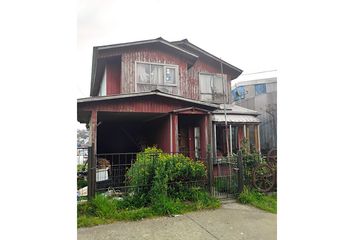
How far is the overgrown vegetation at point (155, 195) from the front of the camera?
290 cm

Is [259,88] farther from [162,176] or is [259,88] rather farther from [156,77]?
→ [162,176]

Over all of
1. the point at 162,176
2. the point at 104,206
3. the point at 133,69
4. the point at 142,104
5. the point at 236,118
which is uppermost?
the point at 133,69

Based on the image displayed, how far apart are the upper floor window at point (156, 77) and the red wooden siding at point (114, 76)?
2.32 feet

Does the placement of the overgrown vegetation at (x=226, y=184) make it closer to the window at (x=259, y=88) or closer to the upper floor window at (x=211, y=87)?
the upper floor window at (x=211, y=87)

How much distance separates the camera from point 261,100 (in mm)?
7652

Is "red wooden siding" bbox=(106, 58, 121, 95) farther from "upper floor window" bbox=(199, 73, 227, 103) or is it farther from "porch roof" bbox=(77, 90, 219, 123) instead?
"upper floor window" bbox=(199, 73, 227, 103)

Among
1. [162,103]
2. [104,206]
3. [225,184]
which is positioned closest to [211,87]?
[162,103]

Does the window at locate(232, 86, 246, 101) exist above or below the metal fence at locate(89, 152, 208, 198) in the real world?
above

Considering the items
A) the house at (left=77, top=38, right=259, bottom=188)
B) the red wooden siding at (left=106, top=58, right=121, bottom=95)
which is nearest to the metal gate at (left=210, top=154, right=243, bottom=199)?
the house at (left=77, top=38, right=259, bottom=188)

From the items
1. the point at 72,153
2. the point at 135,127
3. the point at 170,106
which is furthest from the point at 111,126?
the point at 72,153

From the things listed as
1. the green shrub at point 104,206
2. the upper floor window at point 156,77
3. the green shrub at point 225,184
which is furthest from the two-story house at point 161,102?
the green shrub at point 104,206

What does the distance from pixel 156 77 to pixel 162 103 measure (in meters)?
1.69

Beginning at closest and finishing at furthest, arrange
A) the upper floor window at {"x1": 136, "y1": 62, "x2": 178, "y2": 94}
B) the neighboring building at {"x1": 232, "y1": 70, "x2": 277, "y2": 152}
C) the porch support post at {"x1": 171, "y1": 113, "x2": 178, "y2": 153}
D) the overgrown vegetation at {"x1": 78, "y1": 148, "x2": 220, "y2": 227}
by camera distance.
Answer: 1. the overgrown vegetation at {"x1": 78, "y1": 148, "x2": 220, "y2": 227}
2. the porch support post at {"x1": 171, "y1": 113, "x2": 178, "y2": 153}
3. the neighboring building at {"x1": 232, "y1": 70, "x2": 277, "y2": 152}
4. the upper floor window at {"x1": 136, "y1": 62, "x2": 178, "y2": 94}

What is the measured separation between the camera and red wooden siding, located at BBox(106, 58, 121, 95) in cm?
652
